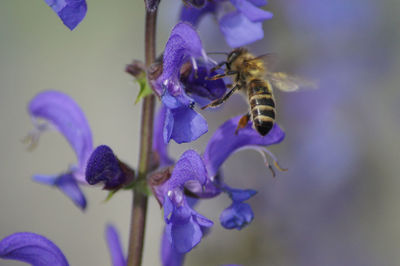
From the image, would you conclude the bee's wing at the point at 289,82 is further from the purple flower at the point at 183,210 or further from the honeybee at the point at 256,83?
the purple flower at the point at 183,210

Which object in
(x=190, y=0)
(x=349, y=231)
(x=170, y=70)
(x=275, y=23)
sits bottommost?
(x=349, y=231)

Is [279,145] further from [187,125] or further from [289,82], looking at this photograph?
[187,125]

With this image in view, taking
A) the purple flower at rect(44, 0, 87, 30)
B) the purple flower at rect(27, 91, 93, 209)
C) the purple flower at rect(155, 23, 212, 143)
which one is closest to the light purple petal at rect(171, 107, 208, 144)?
the purple flower at rect(155, 23, 212, 143)

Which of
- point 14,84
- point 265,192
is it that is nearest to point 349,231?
point 265,192

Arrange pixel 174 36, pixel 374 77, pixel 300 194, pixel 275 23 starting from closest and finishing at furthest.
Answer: pixel 174 36 < pixel 300 194 < pixel 275 23 < pixel 374 77

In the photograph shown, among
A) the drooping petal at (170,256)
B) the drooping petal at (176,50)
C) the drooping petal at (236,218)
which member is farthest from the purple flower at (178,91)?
the drooping petal at (170,256)

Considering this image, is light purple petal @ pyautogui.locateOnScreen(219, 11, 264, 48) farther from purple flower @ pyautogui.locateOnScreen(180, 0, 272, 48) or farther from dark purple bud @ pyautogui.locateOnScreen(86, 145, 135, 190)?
dark purple bud @ pyautogui.locateOnScreen(86, 145, 135, 190)

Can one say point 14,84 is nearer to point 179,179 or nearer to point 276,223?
point 276,223
